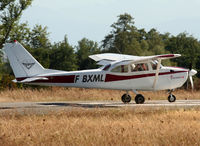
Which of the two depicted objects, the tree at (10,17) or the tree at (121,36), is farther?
the tree at (121,36)

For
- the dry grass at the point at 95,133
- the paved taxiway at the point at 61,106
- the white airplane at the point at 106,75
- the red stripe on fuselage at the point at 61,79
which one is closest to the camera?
the dry grass at the point at 95,133

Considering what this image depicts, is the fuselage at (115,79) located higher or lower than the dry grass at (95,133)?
higher

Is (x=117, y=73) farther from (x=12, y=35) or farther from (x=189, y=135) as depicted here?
(x=12, y=35)

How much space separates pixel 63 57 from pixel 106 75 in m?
45.2

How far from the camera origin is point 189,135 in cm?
934

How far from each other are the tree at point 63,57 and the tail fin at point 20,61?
4407 cm

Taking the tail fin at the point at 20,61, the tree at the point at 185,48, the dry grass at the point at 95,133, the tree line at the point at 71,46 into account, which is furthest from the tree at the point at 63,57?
the dry grass at the point at 95,133

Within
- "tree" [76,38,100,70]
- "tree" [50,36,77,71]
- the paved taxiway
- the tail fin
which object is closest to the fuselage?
the tail fin

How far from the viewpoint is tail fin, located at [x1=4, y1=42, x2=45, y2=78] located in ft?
66.5

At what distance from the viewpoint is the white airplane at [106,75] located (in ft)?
67.2

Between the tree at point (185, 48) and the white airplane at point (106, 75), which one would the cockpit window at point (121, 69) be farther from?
the tree at point (185, 48)

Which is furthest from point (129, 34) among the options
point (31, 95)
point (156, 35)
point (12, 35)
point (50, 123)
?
point (50, 123)

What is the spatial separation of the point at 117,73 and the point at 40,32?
108ft

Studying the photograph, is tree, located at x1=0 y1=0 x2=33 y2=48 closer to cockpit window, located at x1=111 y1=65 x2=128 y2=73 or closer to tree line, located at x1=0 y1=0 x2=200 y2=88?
tree line, located at x1=0 y1=0 x2=200 y2=88
